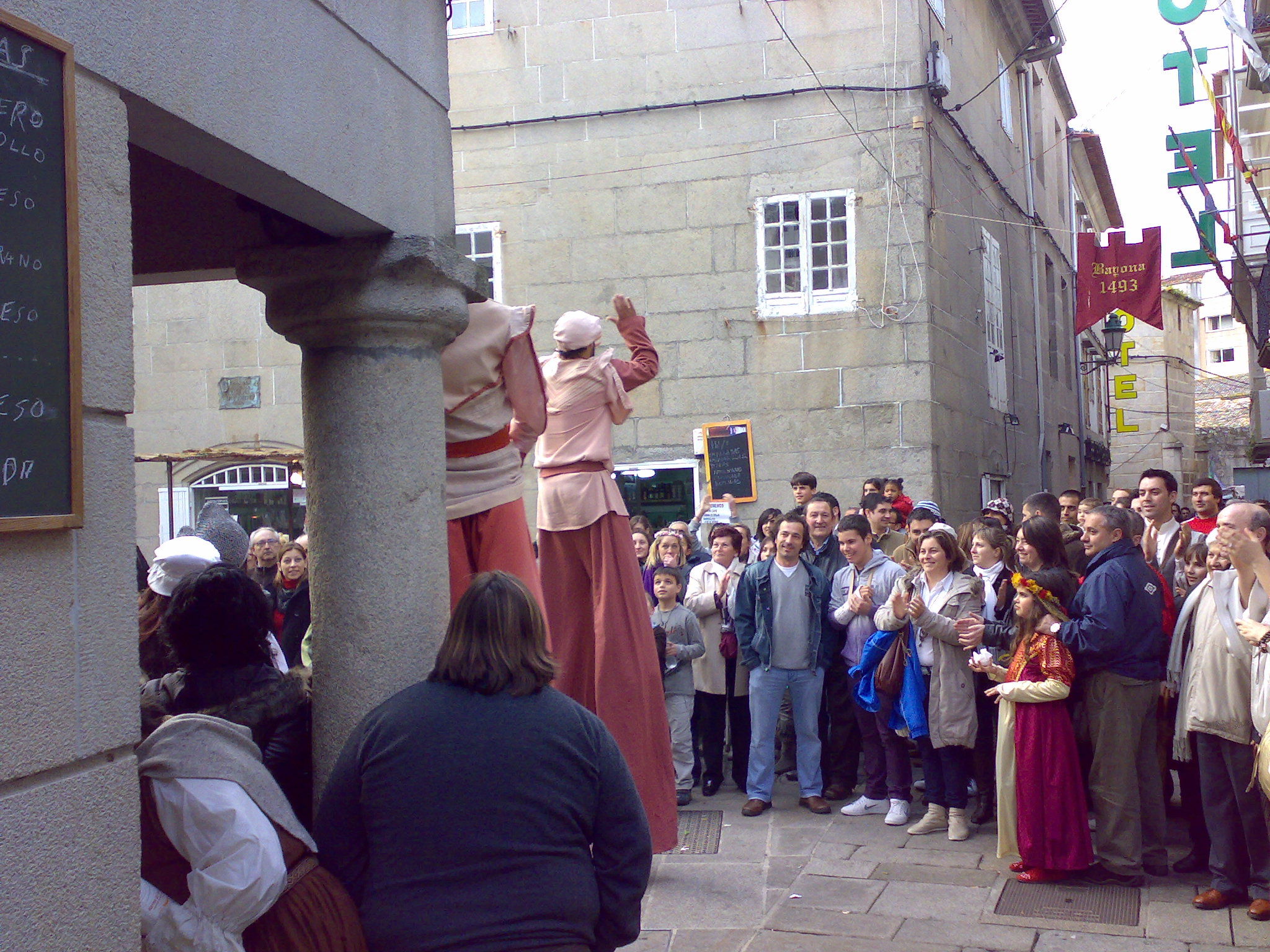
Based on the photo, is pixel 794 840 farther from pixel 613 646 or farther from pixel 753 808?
pixel 613 646

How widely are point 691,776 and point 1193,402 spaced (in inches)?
1591

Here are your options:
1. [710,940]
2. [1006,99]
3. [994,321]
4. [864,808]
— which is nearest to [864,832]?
[864,808]

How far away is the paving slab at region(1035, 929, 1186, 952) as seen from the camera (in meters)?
4.79

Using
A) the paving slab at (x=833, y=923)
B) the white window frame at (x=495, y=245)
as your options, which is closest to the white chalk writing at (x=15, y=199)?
the paving slab at (x=833, y=923)

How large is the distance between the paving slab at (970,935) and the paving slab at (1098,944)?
0.20ft

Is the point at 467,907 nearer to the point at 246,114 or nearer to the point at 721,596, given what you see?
the point at 246,114

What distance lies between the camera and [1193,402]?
42875 mm

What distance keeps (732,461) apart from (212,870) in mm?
10329

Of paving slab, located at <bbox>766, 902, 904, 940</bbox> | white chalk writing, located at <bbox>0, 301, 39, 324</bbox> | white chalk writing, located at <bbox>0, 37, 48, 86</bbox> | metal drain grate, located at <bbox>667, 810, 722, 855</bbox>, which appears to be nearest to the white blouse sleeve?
white chalk writing, located at <bbox>0, 301, 39, 324</bbox>

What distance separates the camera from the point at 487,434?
3818 millimetres

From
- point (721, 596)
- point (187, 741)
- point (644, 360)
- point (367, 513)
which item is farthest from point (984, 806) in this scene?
point (187, 741)

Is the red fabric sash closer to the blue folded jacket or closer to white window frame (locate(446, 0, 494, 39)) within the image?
the blue folded jacket

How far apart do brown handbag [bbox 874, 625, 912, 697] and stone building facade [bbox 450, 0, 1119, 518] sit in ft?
18.4

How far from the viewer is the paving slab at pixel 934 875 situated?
5715 millimetres
